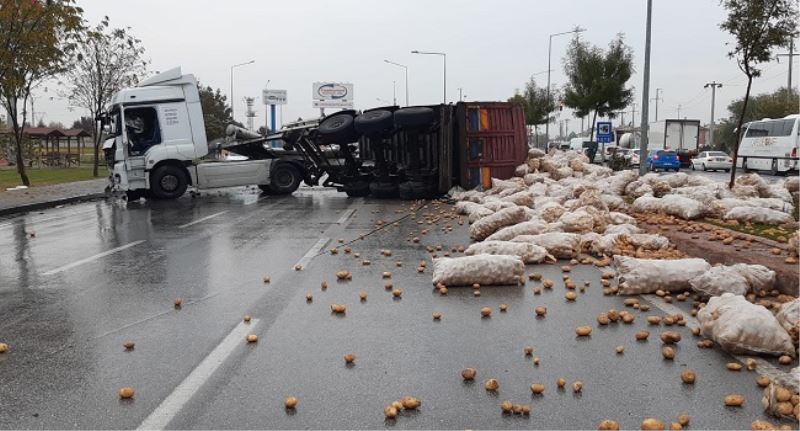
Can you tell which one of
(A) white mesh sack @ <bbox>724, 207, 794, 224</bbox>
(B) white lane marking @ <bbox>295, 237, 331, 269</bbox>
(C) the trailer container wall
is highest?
(C) the trailer container wall

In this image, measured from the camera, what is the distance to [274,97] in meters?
70.2

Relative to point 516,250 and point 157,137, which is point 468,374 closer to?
point 516,250

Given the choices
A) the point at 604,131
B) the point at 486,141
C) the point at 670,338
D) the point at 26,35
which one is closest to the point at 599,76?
the point at 604,131

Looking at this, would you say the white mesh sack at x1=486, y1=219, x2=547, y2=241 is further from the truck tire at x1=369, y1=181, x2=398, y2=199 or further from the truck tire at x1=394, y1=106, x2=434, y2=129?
the truck tire at x1=369, y1=181, x2=398, y2=199

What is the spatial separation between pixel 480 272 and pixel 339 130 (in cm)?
1316

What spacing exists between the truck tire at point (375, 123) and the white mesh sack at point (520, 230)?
973cm

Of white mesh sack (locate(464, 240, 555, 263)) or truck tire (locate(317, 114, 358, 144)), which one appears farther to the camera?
truck tire (locate(317, 114, 358, 144))

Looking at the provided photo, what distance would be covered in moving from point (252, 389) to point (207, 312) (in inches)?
92.7

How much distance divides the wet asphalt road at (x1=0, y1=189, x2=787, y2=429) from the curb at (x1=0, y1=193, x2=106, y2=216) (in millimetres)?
9070

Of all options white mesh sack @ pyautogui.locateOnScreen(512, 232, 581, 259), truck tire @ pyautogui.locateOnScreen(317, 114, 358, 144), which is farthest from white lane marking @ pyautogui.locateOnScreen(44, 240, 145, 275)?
truck tire @ pyautogui.locateOnScreen(317, 114, 358, 144)

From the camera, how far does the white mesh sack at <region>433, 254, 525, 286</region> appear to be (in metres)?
7.76

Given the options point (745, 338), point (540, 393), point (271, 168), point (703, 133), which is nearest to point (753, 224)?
point (745, 338)

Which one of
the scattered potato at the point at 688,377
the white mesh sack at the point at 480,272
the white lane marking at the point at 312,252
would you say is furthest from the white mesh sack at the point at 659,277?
the white lane marking at the point at 312,252

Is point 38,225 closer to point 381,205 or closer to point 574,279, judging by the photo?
point 381,205
